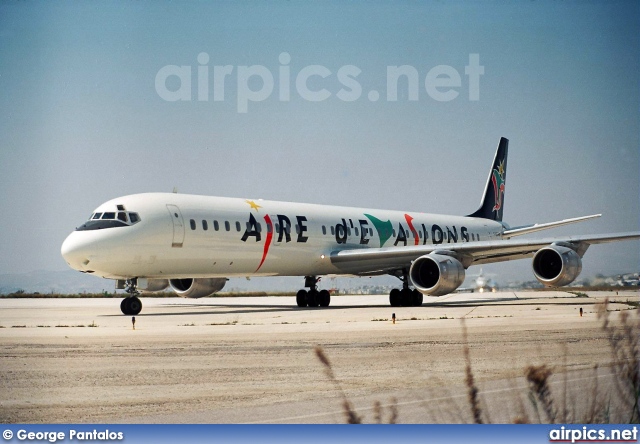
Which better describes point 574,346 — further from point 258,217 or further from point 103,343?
point 258,217

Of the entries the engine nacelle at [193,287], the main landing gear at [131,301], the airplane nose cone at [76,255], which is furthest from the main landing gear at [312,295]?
the airplane nose cone at [76,255]

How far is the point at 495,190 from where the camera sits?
4469 cm

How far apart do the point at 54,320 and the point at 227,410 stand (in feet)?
52.0

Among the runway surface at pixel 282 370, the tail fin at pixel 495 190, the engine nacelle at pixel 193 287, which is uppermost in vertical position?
the tail fin at pixel 495 190

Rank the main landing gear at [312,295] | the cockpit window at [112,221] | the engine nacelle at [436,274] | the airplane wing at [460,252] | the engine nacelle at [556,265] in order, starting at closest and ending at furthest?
the cockpit window at [112,221], the engine nacelle at [556,265], the engine nacelle at [436,274], the airplane wing at [460,252], the main landing gear at [312,295]

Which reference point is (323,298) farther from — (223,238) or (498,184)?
(498,184)

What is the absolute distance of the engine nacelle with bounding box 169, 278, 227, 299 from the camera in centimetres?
3105

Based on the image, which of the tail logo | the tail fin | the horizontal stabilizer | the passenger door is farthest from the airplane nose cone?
the tail logo

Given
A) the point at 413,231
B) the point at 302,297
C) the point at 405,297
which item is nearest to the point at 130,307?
the point at 302,297

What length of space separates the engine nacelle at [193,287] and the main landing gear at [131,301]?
18.2ft

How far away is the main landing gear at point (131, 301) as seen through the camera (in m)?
24.7

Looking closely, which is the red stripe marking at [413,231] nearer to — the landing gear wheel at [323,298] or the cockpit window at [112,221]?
the landing gear wheel at [323,298]

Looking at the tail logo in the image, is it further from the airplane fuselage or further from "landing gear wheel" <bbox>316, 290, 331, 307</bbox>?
"landing gear wheel" <bbox>316, 290, 331, 307</bbox>

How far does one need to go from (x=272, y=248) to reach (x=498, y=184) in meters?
19.8
